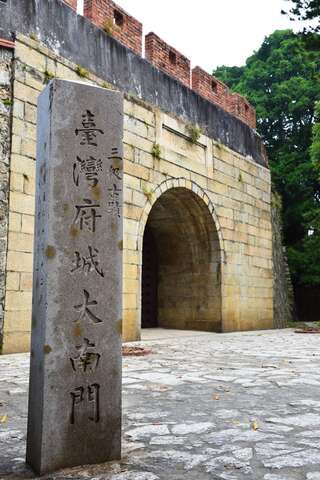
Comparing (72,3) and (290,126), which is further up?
(290,126)

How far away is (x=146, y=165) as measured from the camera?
7.96 metres

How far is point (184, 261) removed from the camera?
10.2 metres

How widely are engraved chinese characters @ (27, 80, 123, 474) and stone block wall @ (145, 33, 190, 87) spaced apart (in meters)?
6.72

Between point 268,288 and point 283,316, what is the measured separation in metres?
1.44

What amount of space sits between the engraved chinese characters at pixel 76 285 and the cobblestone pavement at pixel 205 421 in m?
0.17

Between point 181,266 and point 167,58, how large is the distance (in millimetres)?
4153

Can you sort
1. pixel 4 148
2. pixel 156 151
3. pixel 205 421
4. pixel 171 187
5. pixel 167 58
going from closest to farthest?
pixel 205 421
pixel 4 148
pixel 156 151
pixel 171 187
pixel 167 58

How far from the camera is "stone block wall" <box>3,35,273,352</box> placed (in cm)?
573

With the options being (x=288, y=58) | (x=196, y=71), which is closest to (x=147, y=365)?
(x=196, y=71)

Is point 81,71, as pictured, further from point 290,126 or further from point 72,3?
point 290,126

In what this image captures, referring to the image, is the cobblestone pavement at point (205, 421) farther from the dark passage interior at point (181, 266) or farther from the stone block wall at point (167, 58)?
the stone block wall at point (167, 58)

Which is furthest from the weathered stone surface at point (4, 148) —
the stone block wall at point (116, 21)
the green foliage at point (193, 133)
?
the green foliage at point (193, 133)

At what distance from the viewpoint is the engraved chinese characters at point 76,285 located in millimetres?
1934

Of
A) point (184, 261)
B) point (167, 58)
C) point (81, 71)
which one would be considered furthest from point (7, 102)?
point (184, 261)
